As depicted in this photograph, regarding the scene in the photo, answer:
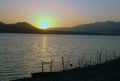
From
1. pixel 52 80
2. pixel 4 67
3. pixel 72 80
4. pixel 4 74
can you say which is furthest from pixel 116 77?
pixel 4 67

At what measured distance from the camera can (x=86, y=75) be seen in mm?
27375

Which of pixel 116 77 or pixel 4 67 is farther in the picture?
pixel 4 67

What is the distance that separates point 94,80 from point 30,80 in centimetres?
650

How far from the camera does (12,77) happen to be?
120 feet

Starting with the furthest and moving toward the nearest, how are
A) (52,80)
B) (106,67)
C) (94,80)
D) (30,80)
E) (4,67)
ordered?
(4,67)
(106,67)
(30,80)
(52,80)
(94,80)

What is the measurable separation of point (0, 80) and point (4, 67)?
36.6ft

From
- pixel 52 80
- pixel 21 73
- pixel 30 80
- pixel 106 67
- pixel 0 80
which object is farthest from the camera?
pixel 21 73

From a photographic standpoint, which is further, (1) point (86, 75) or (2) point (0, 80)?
(2) point (0, 80)

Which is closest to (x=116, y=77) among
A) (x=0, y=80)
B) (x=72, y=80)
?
(x=72, y=80)

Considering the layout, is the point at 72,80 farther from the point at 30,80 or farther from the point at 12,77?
the point at 12,77

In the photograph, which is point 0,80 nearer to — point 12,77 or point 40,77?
point 12,77

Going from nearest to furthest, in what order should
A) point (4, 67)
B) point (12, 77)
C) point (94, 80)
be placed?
point (94, 80), point (12, 77), point (4, 67)

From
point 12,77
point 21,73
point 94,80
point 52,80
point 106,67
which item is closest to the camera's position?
point 94,80

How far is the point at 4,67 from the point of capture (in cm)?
4506
